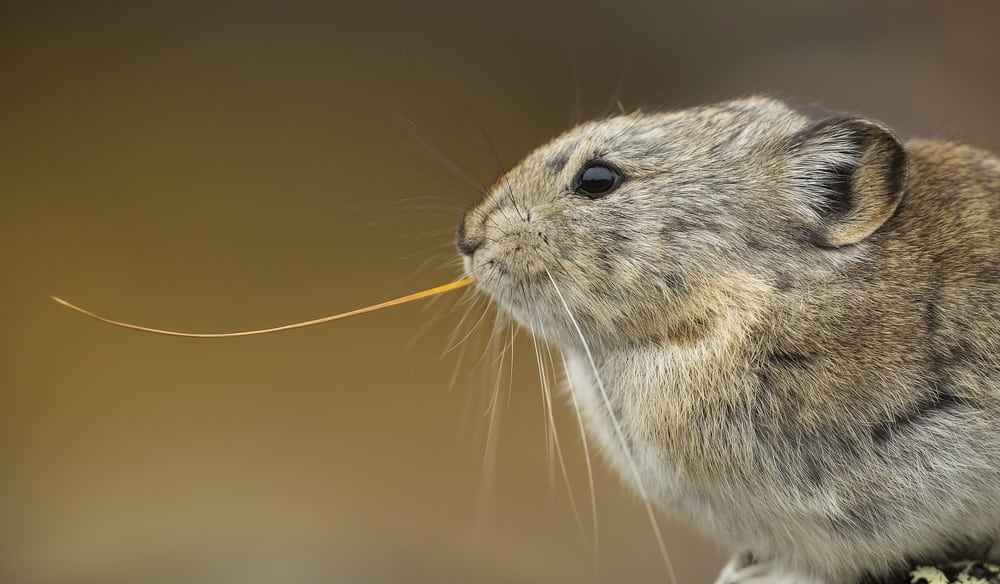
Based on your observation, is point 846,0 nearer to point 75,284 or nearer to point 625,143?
point 625,143

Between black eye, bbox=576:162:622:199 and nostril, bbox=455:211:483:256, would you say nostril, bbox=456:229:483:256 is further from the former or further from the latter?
black eye, bbox=576:162:622:199

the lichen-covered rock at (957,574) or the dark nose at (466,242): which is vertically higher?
the dark nose at (466,242)

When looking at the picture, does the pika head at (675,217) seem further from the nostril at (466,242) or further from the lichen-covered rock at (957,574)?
the lichen-covered rock at (957,574)

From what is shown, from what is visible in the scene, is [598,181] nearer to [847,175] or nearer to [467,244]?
[467,244]

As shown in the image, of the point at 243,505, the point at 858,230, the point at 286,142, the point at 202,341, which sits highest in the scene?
the point at 286,142

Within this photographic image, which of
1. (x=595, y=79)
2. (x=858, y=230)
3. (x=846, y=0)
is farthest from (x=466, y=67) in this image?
(x=858, y=230)

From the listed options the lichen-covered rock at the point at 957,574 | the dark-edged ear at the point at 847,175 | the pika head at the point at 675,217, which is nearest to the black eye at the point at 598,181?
the pika head at the point at 675,217
